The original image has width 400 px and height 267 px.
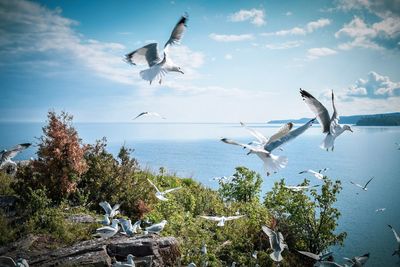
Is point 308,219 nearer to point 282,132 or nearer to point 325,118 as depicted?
point 325,118

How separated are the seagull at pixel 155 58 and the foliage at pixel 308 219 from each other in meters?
4.20

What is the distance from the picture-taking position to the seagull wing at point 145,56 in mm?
6543

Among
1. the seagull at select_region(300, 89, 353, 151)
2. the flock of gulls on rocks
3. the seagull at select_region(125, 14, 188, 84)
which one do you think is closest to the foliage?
the flock of gulls on rocks

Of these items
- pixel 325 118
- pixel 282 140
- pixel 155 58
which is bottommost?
pixel 282 140

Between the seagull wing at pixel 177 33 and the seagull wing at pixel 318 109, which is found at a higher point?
the seagull wing at pixel 177 33

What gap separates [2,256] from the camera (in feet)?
15.6

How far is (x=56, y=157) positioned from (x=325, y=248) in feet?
21.7

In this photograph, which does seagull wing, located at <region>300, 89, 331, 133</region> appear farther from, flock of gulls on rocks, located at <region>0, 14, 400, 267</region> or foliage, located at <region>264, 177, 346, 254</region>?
foliage, located at <region>264, 177, 346, 254</region>

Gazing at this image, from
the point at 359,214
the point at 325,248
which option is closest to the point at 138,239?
the point at 325,248

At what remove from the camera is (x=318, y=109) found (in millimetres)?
5184

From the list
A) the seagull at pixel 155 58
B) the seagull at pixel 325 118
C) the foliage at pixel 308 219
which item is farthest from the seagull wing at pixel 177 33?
the foliage at pixel 308 219

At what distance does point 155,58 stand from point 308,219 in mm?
5172

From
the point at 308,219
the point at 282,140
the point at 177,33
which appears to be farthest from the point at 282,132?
the point at 308,219

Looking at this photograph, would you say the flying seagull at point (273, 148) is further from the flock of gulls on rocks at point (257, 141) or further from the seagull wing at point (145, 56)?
the seagull wing at point (145, 56)
